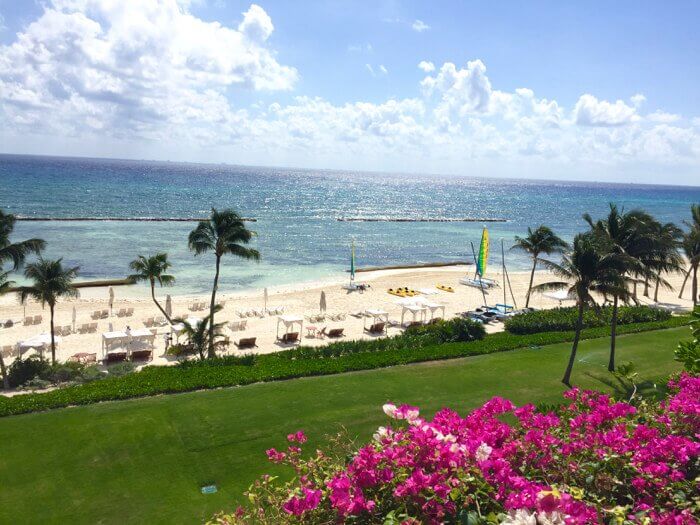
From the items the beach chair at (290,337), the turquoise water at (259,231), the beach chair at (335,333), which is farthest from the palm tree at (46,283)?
the turquoise water at (259,231)

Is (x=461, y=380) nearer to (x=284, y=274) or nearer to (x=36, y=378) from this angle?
(x=36, y=378)

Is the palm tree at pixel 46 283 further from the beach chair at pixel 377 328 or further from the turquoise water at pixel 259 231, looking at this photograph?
the turquoise water at pixel 259 231

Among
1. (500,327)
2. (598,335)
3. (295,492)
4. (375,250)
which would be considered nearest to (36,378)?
(295,492)

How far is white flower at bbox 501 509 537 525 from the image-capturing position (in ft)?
11.5

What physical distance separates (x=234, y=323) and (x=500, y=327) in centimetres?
1476

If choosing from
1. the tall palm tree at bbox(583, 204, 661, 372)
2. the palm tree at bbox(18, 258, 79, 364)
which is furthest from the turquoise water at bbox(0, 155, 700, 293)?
the tall palm tree at bbox(583, 204, 661, 372)

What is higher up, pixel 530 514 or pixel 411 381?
pixel 530 514

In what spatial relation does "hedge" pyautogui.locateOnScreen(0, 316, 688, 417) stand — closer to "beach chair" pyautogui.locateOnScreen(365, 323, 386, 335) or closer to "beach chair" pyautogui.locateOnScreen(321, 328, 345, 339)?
"beach chair" pyautogui.locateOnScreen(321, 328, 345, 339)

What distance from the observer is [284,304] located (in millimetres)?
36625

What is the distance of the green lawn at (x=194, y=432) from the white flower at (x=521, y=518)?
27.1 ft

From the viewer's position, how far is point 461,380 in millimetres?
17828

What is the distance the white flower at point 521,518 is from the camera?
11.5 feet

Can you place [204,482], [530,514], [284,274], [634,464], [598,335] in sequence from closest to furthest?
[530,514] < [634,464] < [204,482] < [598,335] < [284,274]

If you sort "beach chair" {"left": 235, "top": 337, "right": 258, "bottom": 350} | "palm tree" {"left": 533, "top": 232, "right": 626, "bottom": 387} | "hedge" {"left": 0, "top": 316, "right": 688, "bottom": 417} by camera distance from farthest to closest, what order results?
"beach chair" {"left": 235, "top": 337, "right": 258, "bottom": 350}, "palm tree" {"left": 533, "top": 232, "right": 626, "bottom": 387}, "hedge" {"left": 0, "top": 316, "right": 688, "bottom": 417}
